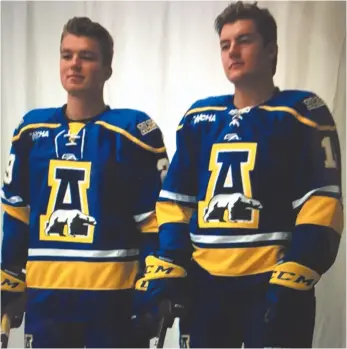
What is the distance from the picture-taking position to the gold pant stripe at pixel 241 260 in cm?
108

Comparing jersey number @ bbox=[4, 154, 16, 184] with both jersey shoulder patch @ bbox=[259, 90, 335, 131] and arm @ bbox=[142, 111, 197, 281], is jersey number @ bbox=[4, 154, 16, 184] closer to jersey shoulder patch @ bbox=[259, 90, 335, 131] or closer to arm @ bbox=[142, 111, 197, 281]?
arm @ bbox=[142, 111, 197, 281]

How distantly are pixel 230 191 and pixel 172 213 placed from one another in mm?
127

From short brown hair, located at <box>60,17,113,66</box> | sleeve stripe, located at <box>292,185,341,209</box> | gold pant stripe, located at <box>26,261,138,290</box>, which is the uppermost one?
short brown hair, located at <box>60,17,113,66</box>

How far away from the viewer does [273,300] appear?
1053 mm

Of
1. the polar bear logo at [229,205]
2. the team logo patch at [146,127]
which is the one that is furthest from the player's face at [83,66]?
the polar bear logo at [229,205]

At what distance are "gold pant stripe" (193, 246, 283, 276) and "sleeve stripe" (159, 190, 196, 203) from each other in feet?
0.33

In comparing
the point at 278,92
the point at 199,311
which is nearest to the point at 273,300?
the point at 199,311

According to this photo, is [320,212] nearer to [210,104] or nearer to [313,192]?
[313,192]

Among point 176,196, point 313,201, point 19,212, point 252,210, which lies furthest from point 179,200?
point 19,212

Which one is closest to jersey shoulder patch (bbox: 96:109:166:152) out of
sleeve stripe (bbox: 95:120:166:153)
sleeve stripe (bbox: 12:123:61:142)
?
sleeve stripe (bbox: 95:120:166:153)

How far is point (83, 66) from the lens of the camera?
121 centimetres

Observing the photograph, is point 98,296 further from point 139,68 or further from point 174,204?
point 139,68

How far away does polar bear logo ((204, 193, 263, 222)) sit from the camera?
1.09 metres

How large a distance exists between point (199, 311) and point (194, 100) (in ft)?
1.36
